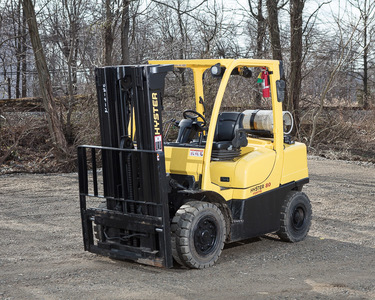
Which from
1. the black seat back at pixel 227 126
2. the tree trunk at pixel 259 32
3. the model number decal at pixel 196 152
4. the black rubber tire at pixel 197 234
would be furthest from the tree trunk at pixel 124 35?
the black rubber tire at pixel 197 234

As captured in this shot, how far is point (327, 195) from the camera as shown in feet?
34.1

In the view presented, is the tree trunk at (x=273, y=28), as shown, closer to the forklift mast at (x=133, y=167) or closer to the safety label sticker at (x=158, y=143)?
the forklift mast at (x=133, y=167)

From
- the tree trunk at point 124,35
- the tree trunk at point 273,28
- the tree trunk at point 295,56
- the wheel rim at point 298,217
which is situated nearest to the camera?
the wheel rim at point 298,217

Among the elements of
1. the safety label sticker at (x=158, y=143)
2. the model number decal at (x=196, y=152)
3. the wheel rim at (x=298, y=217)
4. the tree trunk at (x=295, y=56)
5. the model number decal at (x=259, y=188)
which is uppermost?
the tree trunk at (x=295, y=56)

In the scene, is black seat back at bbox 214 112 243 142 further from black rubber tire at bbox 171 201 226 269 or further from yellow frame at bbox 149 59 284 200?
Result: black rubber tire at bbox 171 201 226 269

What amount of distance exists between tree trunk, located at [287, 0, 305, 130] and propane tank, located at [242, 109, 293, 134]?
1164 centimetres

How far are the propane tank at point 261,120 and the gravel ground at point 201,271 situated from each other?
1.42 metres

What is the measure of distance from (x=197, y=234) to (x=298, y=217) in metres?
1.80

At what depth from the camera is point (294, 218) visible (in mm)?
6941

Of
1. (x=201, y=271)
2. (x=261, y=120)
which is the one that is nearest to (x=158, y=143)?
(x=201, y=271)

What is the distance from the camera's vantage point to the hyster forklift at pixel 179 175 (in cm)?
546

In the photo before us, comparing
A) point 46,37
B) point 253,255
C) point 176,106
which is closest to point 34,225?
point 253,255

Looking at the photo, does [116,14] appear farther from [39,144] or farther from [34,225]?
[34,225]

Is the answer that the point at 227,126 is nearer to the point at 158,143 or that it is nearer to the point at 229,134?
the point at 229,134
